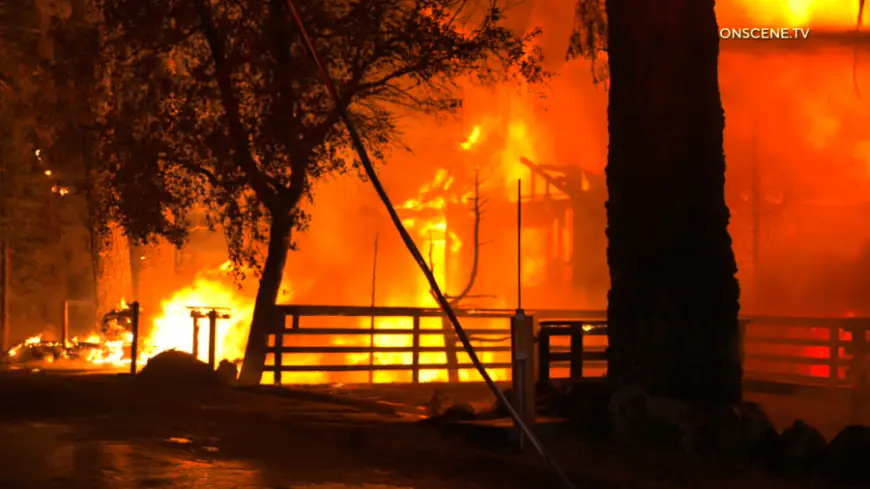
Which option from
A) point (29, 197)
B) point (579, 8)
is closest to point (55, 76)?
point (579, 8)

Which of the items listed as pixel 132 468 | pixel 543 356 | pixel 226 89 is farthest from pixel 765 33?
pixel 132 468

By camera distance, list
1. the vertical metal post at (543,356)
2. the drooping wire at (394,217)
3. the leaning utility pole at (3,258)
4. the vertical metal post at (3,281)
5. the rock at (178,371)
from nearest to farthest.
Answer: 1. the drooping wire at (394,217)
2. the vertical metal post at (543,356)
3. the rock at (178,371)
4. the leaning utility pole at (3,258)
5. the vertical metal post at (3,281)

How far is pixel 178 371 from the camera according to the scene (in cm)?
1895

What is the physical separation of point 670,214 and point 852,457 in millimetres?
3861

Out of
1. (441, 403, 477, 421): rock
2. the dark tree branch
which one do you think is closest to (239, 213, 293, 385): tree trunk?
the dark tree branch

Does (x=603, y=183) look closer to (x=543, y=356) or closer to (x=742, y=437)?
(x=543, y=356)

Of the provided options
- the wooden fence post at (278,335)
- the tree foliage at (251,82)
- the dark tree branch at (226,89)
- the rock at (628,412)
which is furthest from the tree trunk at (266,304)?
the rock at (628,412)

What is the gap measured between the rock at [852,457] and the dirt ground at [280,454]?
321mm

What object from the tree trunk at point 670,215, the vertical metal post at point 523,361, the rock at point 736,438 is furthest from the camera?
the tree trunk at point 670,215

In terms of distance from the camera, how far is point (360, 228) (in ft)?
222

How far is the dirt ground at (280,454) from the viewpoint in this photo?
8.75 m

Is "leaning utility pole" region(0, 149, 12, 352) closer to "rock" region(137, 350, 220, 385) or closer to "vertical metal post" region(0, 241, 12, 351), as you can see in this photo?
"vertical metal post" region(0, 241, 12, 351)

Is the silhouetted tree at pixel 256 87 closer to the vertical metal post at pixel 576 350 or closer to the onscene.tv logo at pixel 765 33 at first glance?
the vertical metal post at pixel 576 350

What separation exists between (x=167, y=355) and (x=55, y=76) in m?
7.06
